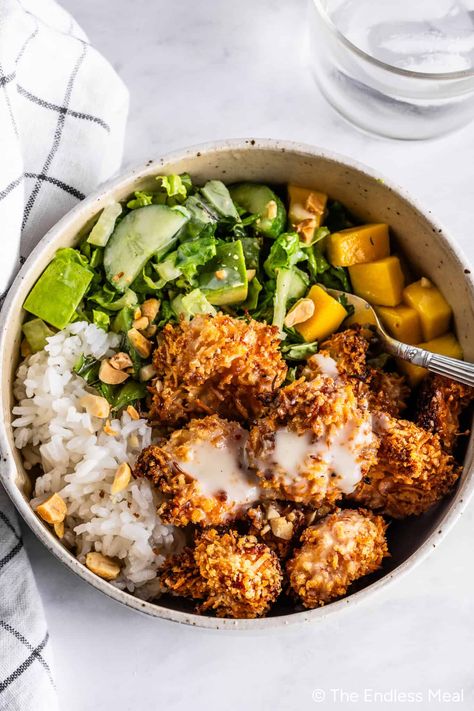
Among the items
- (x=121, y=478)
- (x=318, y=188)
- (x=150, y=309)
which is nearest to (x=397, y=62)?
(x=318, y=188)

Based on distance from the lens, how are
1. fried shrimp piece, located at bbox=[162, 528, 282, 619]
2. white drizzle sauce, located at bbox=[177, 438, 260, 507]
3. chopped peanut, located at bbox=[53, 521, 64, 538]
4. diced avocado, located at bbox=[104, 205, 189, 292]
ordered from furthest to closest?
diced avocado, located at bbox=[104, 205, 189, 292], chopped peanut, located at bbox=[53, 521, 64, 538], white drizzle sauce, located at bbox=[177, 438, 260, 507], fried shrimp piece, located at bbox=[162, 528, 282, 619]

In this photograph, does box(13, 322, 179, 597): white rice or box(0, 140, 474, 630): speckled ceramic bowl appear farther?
box(13, 322, 179, 597): white rice

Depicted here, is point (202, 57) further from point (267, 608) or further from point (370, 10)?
point (267, 608)

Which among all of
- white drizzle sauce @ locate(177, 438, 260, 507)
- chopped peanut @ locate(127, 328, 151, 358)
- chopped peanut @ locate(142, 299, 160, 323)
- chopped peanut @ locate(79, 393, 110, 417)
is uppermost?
chopped peanut @ locate(142, 299, 160, 323)

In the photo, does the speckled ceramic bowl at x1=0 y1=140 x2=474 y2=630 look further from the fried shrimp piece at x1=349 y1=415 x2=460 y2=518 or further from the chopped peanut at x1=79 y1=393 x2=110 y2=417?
the chopped peanut at x1=79 y1=393 x2=110 y2=417

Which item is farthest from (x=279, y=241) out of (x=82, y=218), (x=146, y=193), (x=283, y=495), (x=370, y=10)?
(x=370, y=10)

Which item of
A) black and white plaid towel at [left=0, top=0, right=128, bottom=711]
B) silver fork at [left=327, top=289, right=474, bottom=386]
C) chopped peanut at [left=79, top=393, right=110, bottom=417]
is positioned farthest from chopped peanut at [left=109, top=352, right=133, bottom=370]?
silver fork at [left=327, top=289, right=474, bottom=386]
